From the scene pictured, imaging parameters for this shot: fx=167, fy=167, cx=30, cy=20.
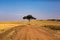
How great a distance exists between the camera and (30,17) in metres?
131

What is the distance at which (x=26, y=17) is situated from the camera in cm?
13400

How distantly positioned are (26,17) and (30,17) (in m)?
4.23
